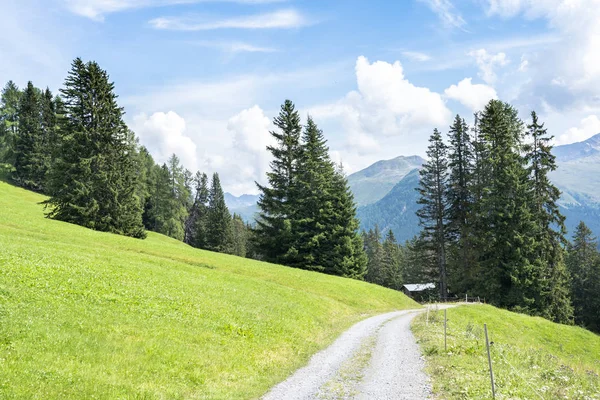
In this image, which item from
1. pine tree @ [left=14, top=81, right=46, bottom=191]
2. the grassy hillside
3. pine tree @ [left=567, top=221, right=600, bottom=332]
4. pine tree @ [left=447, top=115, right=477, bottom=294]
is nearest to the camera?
the grassy hillside

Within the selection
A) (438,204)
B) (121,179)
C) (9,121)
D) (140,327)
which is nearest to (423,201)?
(438,204)

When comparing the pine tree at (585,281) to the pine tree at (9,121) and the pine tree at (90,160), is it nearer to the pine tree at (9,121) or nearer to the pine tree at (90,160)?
the pine tree at (90,160)

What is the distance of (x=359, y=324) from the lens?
28.9m

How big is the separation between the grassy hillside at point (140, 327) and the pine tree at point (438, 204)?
2972 centimetres

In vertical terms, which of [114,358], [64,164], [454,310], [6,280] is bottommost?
[454,310]

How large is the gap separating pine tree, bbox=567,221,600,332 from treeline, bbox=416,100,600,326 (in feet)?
114

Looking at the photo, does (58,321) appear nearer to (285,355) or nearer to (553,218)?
(285,355)

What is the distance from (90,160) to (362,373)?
137 ft

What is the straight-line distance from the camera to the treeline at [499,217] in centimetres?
4641

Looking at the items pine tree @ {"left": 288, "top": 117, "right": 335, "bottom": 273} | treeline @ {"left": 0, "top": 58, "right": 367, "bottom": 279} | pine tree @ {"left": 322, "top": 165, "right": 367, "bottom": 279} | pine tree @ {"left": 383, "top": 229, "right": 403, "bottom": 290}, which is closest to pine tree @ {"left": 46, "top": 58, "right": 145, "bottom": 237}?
treeline @ {"left": 0, "top": 58, "right": 367, "bottom": 279}

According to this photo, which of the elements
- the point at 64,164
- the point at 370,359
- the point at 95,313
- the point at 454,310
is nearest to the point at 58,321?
the point at 95,313

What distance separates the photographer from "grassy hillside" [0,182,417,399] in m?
10.5

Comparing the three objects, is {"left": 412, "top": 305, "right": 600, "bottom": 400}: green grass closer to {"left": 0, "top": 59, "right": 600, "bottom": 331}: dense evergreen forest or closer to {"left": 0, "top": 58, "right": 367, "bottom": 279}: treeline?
{"left": 0, "top": 59, "right": 600, "bottom": 331}: dense evergreen forest

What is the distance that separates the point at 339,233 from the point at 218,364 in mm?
43887
